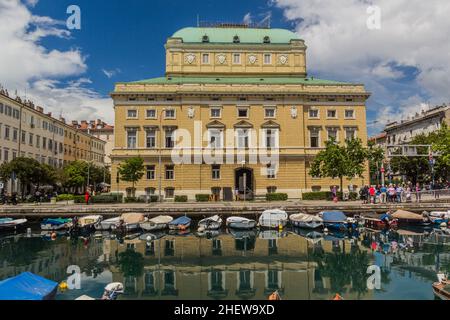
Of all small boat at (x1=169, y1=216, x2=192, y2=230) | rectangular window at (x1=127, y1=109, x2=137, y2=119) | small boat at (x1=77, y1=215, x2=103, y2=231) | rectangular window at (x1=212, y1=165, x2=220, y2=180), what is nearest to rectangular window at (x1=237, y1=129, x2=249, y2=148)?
rectangular window at (x1=212, y1=165, x2=220, y2=180)

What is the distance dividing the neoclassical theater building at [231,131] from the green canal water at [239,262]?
64.5ft

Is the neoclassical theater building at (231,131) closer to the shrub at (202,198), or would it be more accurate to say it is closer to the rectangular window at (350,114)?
the rectangular window at (350,114)

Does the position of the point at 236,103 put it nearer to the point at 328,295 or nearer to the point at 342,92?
the point at 342,92

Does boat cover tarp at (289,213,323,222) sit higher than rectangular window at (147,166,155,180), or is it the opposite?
rectangular window at (147,166,155,180)

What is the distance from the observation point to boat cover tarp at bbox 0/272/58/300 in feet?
36.6

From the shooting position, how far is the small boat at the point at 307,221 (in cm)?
3688

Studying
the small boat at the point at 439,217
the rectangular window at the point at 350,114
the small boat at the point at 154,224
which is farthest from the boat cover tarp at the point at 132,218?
the rectangular window at the point at 350,114

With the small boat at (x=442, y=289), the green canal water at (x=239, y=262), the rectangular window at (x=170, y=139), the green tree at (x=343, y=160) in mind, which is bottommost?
the green canal water at (x=239, y=262)

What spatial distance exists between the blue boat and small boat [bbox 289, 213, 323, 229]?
0.75 meters

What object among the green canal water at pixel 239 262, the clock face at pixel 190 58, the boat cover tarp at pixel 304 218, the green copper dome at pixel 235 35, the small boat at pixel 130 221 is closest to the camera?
the green canal water at pixel 239 262

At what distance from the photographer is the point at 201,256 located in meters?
26.0

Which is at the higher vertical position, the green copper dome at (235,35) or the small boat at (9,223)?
the green copper dome at (235,35)

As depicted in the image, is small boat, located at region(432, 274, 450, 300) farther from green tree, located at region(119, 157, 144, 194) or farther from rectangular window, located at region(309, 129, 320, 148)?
rectangular window, located at region(309, 129, 320, 148)
